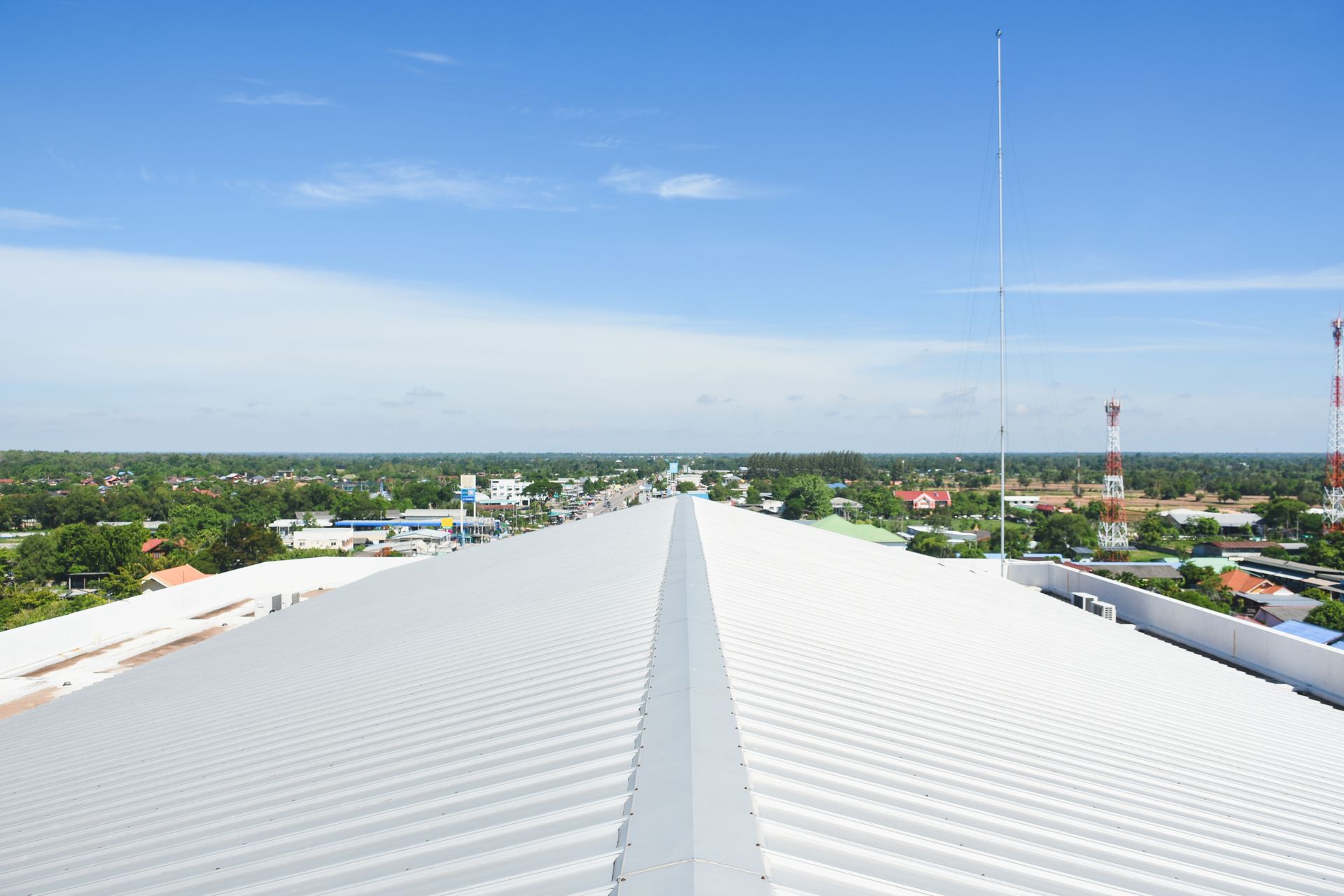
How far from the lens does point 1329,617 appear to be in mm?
22500

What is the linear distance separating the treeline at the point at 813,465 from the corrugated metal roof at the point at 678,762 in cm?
12117

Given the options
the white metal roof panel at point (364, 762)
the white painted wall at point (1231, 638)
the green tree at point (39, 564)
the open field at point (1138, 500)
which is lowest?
the open field at point (1138, 500)

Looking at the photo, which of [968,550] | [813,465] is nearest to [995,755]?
[968,550]

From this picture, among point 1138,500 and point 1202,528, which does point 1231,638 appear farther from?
point 1138,500

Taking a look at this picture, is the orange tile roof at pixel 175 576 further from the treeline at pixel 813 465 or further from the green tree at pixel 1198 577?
the treeline at pixel 813 465

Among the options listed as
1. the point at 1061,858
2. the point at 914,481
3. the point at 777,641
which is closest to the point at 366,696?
the point at 777,641

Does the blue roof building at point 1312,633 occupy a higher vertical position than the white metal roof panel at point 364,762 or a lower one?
lower

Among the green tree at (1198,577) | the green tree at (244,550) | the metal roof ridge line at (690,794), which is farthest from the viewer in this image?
the green tree at (244,550)

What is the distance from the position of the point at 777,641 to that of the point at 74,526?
4783 cm

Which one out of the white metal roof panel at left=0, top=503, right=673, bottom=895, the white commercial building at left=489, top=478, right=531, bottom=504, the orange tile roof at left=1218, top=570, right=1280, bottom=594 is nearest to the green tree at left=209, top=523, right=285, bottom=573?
the white metal roof panel at left=0, top=503, right=673, bottom=895

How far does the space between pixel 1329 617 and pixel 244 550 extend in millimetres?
39607

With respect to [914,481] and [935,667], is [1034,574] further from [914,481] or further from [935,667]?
[914,481]

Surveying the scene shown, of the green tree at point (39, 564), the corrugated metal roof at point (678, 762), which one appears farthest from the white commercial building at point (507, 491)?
the corrugated metal roof at point (678, 762)

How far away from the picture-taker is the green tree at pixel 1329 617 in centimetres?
2241
